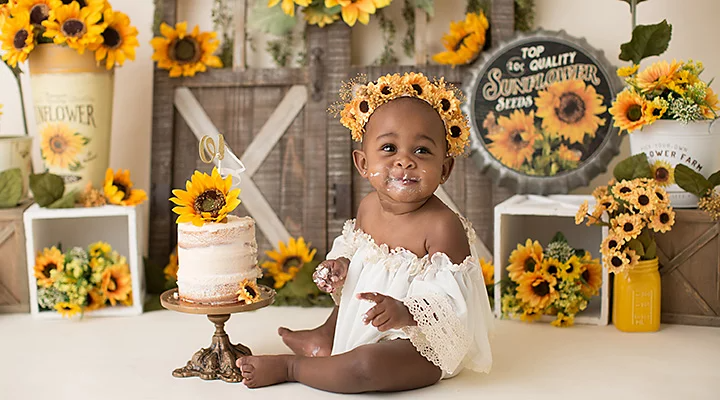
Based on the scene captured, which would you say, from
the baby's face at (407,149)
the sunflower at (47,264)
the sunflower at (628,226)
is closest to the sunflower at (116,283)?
the sunflower at (47,264)

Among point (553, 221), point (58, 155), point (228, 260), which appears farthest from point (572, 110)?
point (58, 155)

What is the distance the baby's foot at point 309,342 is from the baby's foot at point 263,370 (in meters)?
0.21

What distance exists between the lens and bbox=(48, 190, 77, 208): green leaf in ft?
8.91

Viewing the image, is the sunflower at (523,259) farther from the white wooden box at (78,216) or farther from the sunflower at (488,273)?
the white wooden box at (78,216)

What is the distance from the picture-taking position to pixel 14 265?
275 centimetres

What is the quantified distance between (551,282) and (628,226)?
0.28 m

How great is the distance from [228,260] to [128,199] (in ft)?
2.96

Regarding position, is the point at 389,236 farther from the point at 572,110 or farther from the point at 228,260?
the point at 572,110

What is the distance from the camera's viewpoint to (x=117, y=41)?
2.76m

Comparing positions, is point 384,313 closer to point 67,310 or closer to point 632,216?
point 632,216

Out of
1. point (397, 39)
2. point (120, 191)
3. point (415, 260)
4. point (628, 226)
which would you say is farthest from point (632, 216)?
point (120, 191)

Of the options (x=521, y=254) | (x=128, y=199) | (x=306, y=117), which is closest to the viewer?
(x=521, y=254)

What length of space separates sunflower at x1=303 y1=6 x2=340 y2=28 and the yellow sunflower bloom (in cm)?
79

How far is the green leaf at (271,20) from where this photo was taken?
297cm
